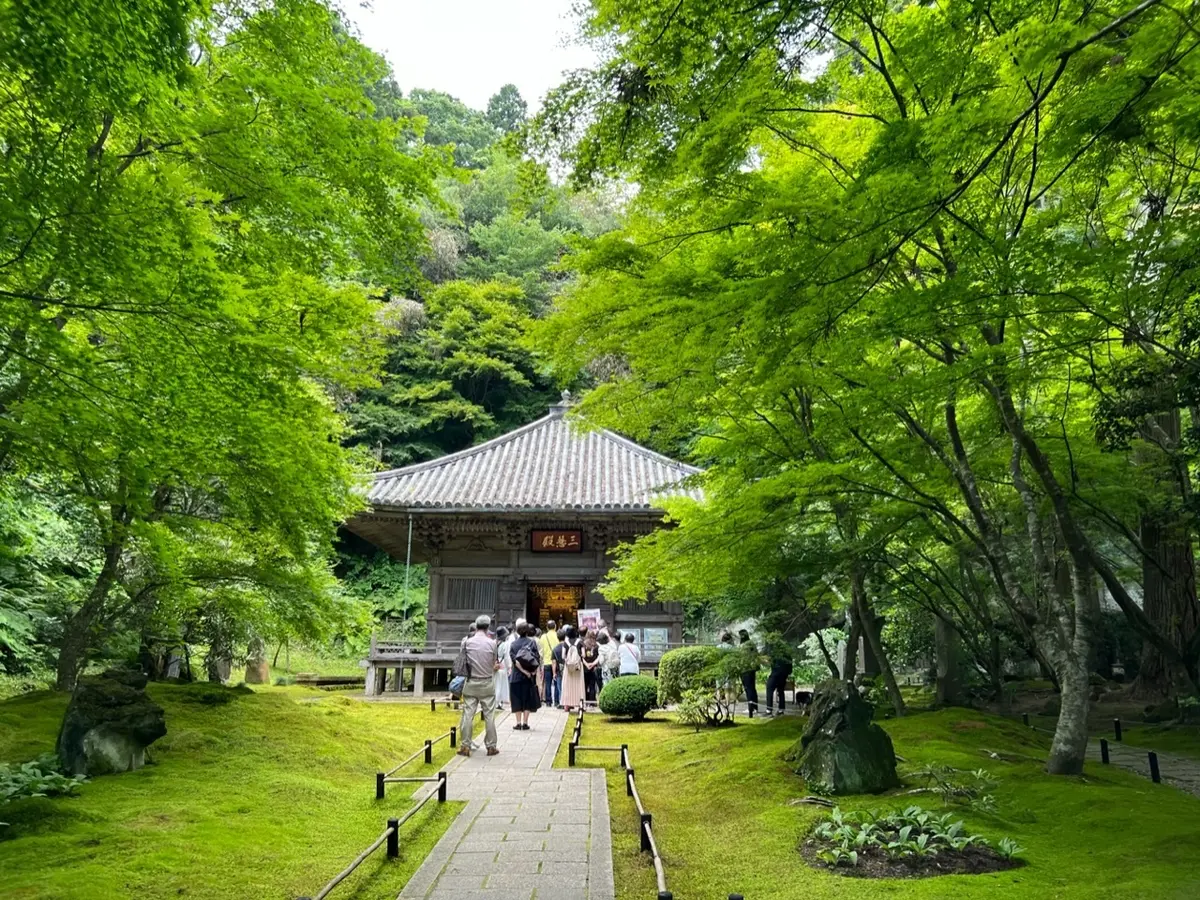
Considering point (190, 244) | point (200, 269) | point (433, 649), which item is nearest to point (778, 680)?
point (433, 649)

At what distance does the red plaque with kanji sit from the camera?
58.9ft

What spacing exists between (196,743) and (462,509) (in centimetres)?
918

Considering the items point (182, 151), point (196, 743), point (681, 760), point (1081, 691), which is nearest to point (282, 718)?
point (196, 743)

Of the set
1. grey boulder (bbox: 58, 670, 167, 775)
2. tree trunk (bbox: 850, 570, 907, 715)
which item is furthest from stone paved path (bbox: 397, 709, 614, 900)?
tree trunk (bbox: 850, 570, 907, 715)

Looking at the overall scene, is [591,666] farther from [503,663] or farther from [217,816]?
[217,816]

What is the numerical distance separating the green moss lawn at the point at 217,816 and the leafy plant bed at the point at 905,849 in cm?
275

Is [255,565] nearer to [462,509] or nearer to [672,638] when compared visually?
[462,509]

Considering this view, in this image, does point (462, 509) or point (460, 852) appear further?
point (462, 509)

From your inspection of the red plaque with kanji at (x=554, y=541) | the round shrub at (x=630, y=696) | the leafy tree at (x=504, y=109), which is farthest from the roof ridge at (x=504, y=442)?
the leafy tree at (x=504, y=109)

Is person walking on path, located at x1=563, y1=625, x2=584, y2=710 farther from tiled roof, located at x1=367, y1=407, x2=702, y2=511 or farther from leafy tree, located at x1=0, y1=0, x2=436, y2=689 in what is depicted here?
leafy tree, located at x1=0, y1=0, x2=436, y2=689

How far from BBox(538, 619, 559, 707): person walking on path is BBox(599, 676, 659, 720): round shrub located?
197 cm

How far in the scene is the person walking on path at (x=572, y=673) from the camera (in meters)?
12.9

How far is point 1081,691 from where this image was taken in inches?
249

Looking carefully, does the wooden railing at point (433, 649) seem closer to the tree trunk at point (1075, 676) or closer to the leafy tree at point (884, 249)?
the leafy tree at point (884, 249)
